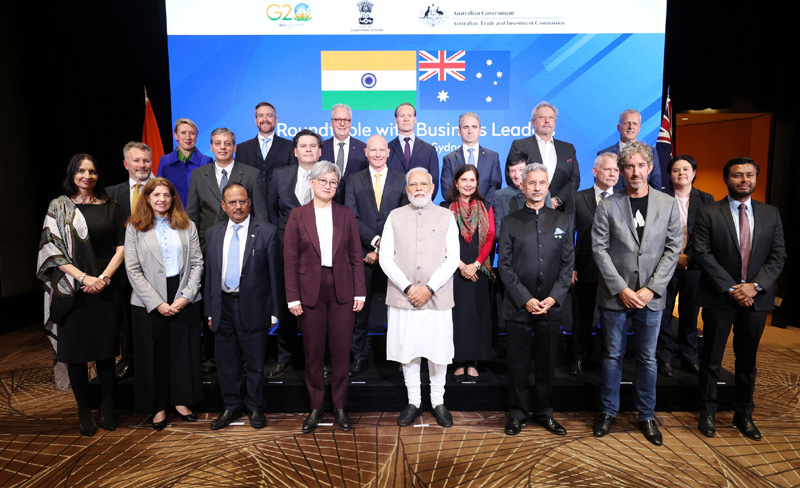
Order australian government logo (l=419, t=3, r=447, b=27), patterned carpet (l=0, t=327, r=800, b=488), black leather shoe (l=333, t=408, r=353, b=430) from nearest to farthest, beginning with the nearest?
patterned carpet (l=0, t=327, r=800, b=488), black leather shoe (l=333, t=408, r=353, b=430), australian government logo (l=419, t=3, r=447, b=27)

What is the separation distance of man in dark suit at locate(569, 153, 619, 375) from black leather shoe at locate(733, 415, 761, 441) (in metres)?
1.07

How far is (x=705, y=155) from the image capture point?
33.9ft

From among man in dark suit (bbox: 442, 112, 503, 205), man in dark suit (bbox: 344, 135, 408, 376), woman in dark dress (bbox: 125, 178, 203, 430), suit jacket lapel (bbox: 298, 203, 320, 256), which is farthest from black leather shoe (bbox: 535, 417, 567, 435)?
woman in dark dress (bbox: 125, 178, 203, 430)

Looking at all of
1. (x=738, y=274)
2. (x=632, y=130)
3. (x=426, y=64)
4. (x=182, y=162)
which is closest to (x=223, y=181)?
(x=182, y=162)

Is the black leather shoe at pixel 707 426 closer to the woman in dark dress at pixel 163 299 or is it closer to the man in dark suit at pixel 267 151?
the woman in dark dress at pixel 163 299

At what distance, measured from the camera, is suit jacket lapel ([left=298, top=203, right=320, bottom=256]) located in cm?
314

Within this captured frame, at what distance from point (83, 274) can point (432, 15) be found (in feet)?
14.2

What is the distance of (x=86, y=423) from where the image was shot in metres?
3.31

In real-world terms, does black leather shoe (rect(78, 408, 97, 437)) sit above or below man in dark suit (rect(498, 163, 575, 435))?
below

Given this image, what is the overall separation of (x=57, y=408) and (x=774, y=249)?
5476 millimetres

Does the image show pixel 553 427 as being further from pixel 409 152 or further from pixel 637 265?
pixel 409 152

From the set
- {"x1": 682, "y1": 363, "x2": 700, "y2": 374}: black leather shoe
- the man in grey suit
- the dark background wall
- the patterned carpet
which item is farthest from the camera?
the dark background wall

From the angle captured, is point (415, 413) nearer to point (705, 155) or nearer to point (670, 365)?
point (670, 365)

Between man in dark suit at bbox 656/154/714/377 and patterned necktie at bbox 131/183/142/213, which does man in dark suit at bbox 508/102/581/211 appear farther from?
patterned necktie at bbox 131/183/142/213
